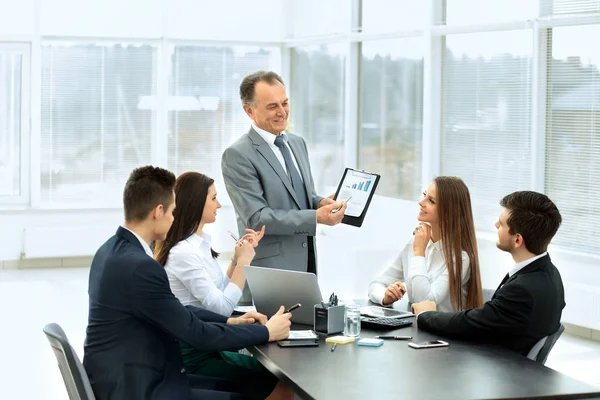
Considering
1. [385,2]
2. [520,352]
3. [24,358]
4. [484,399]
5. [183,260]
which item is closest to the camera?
[484,399]

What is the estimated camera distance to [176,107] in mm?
11148

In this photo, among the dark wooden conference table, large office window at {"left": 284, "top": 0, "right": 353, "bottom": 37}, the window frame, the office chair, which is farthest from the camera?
the window frame

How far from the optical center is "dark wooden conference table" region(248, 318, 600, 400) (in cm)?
264

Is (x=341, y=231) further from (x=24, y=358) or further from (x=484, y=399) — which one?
(x=484, y=399)

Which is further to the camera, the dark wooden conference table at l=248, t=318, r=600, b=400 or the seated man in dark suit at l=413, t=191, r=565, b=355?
the seated man in dark suit at l=413, t=191, r=565, b=355

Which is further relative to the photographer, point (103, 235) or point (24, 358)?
point (103, 235)

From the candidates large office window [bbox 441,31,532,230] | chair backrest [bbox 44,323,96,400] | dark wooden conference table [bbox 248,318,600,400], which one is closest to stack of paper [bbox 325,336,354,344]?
dark wooden conference table [bbox 248,318,600,400]

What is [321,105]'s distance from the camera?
10969mm

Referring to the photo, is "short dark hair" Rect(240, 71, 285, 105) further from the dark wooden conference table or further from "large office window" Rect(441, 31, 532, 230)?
"large office window" Rect(441, 31, 532, 230)

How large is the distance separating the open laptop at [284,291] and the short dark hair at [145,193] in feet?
2.03

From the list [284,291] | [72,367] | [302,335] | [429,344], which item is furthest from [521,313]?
[72,367]

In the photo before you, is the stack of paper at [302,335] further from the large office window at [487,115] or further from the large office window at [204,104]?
the large office window at [204,104]

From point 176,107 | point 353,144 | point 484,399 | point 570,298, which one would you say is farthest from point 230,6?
point 484,399

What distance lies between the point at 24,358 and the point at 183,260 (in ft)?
9.90
